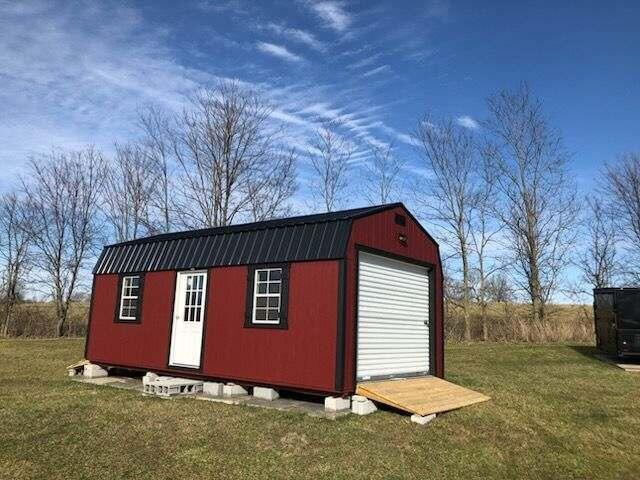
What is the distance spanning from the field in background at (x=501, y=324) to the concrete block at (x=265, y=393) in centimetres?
1718

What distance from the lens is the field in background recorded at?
2178 cm

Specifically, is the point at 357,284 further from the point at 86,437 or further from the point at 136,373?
the point at 136,373

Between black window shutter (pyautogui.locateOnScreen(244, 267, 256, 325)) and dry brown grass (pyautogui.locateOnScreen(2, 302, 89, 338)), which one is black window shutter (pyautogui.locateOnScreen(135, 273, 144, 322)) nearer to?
black window shutter (pyautogui.locateOnScreen(244, 267, 256, 325))

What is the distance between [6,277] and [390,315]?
98.5ft

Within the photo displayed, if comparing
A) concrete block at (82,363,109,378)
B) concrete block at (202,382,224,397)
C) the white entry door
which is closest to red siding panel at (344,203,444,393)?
concrete block at (202,382,224,397)

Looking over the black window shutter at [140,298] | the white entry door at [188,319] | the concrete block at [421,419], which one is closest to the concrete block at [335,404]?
the concrete block at [421,419]

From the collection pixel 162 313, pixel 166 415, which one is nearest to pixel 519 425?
pixel 166 415

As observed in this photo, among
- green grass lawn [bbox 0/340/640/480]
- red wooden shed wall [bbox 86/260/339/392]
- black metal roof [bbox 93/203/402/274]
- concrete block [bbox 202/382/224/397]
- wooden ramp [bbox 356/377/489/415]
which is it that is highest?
black metal roof [bbox 93/203/402/274]

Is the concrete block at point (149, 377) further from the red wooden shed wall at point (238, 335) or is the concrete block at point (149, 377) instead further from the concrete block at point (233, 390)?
the concrete block at point (233, 390)

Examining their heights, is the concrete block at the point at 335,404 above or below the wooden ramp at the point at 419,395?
below

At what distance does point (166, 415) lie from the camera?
760 centimetres

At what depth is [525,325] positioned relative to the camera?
2262cm

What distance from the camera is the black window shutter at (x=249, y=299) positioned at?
9492mm

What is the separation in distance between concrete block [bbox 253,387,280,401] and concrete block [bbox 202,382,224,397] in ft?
2.94
